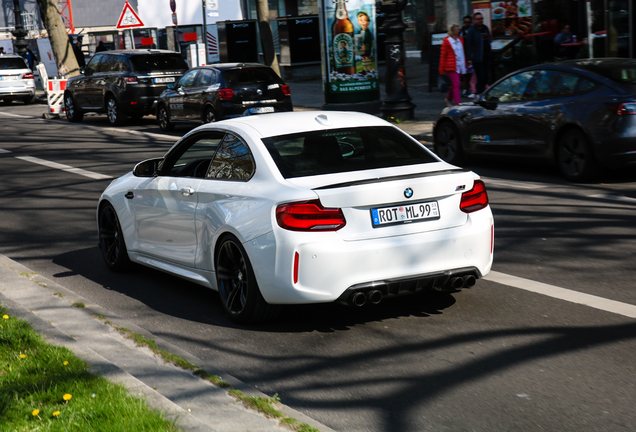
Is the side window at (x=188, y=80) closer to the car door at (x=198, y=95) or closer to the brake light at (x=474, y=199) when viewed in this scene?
the car door at (x=198, y=95)

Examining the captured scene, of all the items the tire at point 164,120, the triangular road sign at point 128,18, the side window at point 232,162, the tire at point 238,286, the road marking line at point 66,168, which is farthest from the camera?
the triangular road sign at point 128,18

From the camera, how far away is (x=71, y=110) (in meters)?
24.8

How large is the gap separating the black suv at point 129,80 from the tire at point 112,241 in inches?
571

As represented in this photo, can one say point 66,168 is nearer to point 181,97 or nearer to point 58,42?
point 181,97

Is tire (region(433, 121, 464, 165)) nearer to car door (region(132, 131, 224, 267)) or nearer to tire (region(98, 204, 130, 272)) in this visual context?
tire (region(98, 204, 130, 272))

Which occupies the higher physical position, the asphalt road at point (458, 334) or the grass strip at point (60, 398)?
the grass strip at point (60, 398)

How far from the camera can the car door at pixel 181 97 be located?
19.7 m

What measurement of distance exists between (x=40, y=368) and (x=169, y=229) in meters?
2.14

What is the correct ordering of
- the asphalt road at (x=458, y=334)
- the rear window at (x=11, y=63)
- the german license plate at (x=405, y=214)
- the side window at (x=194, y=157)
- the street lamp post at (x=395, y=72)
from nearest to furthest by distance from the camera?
the asphalt road at (x=458, y=334) → the german license plate at (x=405, y=214) → the side window at (x=194, y=157) → the street lamp post at (x=395, y=72) → the rear window at (x=11, y=63)

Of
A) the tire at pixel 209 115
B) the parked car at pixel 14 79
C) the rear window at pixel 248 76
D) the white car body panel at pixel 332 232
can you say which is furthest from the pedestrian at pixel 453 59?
the parked car at pixel 14 79

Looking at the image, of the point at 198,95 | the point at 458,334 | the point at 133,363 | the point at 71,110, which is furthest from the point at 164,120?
the point at 133,363

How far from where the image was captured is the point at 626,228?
7969 mm

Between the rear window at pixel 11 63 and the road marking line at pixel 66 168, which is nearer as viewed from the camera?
the road marking line at pixel 66 168

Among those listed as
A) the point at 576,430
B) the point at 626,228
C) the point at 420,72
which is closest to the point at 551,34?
the point at 420,72
